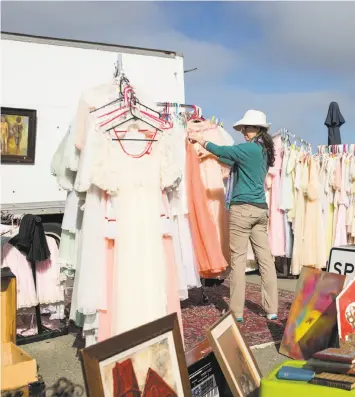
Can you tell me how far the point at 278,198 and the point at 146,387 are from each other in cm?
512

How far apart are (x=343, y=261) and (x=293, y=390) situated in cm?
144

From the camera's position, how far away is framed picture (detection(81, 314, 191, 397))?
2.22 m

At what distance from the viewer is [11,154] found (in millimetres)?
7551

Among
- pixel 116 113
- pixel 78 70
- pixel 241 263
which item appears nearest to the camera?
pixel 116 113

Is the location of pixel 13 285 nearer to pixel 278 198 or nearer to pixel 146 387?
pixel 146 387

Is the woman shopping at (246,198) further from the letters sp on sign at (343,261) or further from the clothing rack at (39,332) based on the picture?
the clothing rack at (39,332)

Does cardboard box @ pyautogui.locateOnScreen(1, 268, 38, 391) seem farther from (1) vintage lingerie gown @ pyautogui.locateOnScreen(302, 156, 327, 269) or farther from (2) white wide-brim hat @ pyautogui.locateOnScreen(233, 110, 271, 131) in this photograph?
(1) vintage lingerie gown @ pyautogui.locateOnScreen(302, 156, 327, 269)

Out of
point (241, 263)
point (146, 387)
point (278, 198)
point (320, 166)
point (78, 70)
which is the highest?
point (78, 70)

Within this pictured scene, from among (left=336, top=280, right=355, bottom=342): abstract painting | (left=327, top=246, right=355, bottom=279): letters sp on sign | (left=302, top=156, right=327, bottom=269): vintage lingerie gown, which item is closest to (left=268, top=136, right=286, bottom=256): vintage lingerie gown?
(left=302, top=156, right=327, bottom=269): vintage lingerie gown

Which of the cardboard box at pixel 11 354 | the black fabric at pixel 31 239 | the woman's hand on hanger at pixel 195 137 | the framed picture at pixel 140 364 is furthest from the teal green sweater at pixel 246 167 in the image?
the framed picture at pixel 140 364

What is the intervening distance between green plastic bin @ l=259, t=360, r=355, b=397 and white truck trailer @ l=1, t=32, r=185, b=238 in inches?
201

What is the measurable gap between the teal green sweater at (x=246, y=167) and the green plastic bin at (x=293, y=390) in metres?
2.54

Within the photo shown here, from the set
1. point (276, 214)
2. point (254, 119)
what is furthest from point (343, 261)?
point (276, 214)

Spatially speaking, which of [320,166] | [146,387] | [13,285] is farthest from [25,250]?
[320,166]
